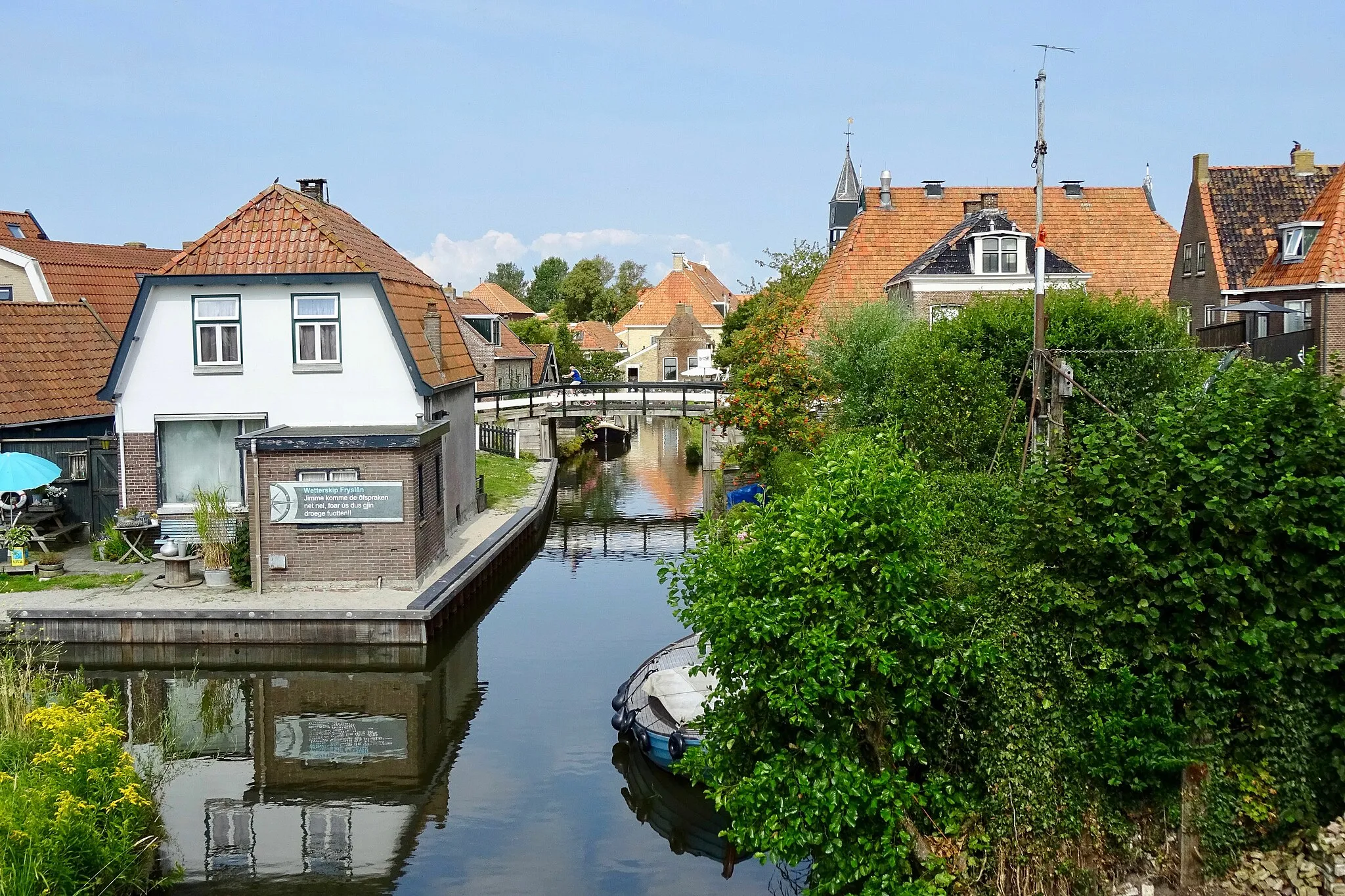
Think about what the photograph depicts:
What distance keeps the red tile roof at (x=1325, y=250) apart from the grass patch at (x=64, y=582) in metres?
28.0

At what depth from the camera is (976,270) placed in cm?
3688

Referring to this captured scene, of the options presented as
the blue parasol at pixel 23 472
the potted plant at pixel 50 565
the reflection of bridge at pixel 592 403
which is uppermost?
the reflection of bridge at pixel 592 403

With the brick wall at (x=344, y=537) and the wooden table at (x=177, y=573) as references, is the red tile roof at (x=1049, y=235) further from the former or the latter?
the wooden table at (x=177, y=573)

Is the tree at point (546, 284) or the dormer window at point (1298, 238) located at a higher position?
the tree at point (546, 284)

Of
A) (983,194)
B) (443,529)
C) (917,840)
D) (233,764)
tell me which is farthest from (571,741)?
(983,194)

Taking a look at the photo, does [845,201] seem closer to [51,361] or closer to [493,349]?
[493,349]

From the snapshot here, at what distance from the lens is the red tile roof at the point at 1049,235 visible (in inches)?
1652

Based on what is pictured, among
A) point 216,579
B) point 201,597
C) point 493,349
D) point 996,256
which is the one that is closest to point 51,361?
point 216,579

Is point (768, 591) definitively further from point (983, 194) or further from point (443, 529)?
point (983, 194)

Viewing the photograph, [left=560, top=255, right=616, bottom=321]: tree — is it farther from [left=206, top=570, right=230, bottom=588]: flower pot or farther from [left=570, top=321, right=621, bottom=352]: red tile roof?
[left=206, top=570, right=230, bottom=588]: flower pot

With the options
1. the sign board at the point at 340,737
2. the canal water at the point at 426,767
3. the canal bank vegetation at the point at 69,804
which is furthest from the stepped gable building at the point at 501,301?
the canal bank vegetation at the point at 69,804

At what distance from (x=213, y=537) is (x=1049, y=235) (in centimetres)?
3212

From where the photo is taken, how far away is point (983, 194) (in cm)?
4281

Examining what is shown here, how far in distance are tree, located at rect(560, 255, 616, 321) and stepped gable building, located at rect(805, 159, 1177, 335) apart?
6057 cm
